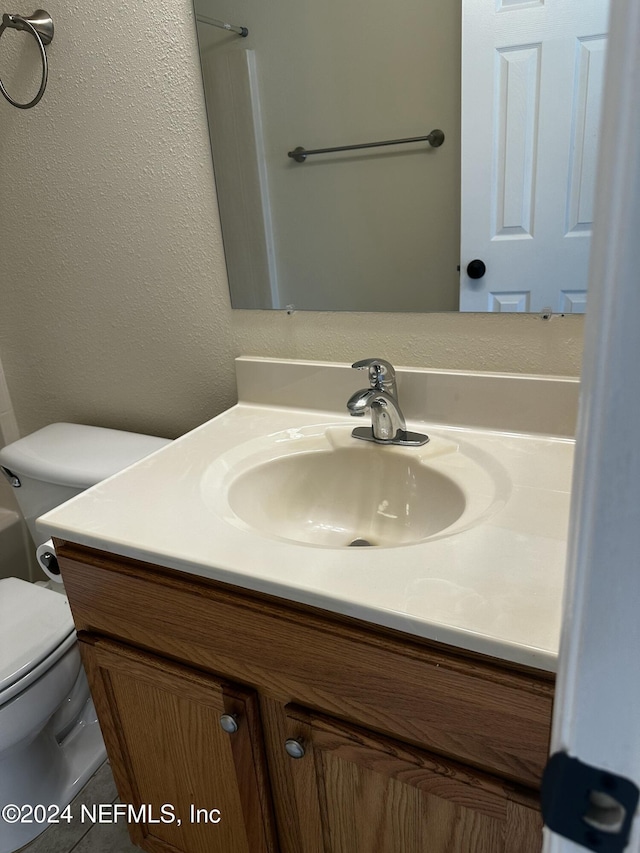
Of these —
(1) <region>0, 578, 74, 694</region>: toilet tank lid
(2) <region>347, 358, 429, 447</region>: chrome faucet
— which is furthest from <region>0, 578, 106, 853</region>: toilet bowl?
(2) <region>347, 358, 429, 447</region>: chrome faucet

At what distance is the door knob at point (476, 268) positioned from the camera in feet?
3.22

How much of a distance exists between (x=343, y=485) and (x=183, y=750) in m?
0.47

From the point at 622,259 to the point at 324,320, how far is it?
3.11ft

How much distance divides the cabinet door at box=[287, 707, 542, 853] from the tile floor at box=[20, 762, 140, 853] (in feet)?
2.10

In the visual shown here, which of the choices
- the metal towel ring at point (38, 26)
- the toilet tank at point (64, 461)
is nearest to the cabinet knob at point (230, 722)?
the toilet tank at point (64, 461)

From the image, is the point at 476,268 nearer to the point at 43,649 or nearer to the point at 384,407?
the point at 384,407

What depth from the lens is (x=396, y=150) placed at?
39.2 inches

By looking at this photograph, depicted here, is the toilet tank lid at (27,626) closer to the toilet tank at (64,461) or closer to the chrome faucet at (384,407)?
the toilet tank at (64,461)

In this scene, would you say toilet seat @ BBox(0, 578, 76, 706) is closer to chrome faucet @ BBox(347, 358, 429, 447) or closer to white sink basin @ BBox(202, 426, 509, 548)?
white sink basin @ BBox(202, 426, 509, 548)

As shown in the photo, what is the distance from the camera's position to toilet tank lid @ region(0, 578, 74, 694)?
115 centimetres

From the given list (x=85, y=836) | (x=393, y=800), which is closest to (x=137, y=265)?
(x=393, y=800)

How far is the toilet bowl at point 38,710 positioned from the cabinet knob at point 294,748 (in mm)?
628

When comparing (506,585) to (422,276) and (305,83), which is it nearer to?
(422,276)

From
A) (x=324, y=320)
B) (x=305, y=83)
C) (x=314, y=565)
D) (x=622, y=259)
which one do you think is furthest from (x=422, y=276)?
(x=622, y=259)
